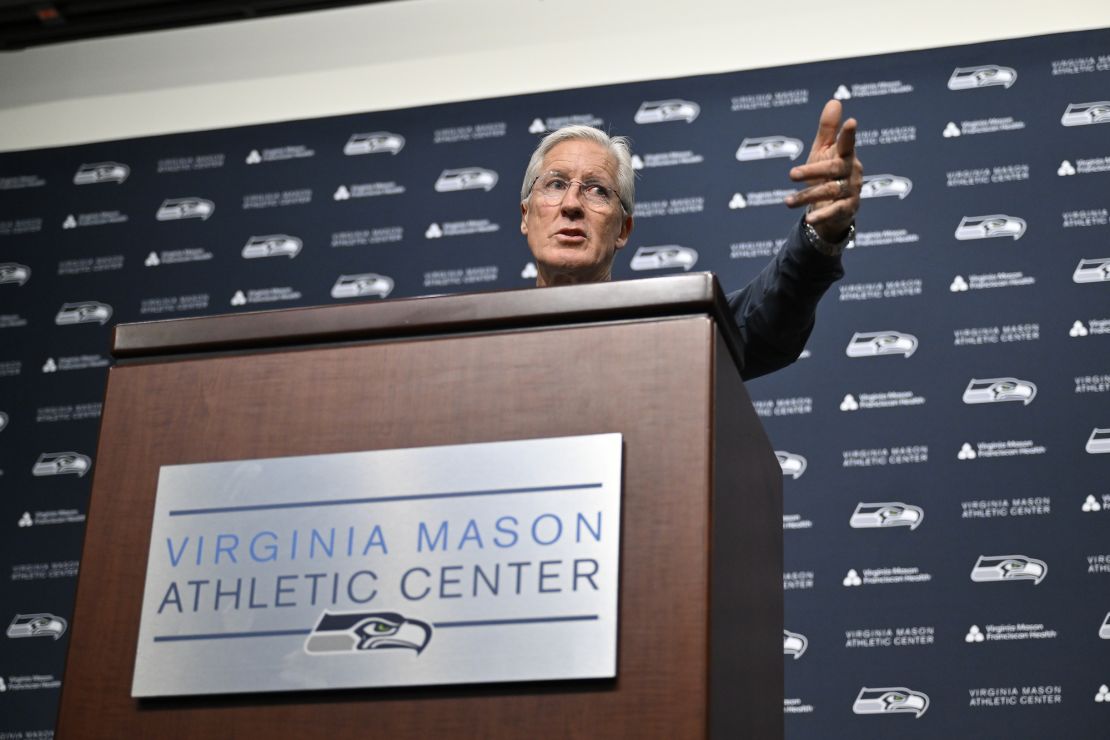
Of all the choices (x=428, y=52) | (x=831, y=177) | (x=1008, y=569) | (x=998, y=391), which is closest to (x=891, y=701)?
(x=1008, y=569)

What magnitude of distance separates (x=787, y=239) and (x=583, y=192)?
557 mm

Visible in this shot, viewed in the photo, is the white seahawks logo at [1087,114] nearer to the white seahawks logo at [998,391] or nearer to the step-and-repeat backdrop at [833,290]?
the step-and-repeat backdrop at [833,290]

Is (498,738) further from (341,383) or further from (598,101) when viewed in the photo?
(598,101)

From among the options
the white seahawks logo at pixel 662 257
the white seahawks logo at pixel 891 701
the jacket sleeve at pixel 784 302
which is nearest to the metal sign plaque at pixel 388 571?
the jacket sleeve at pixel 784 302

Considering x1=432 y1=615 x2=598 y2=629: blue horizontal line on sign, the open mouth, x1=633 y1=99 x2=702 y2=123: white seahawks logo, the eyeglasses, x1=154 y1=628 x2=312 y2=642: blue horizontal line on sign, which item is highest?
x1=633 y1=99 x2=702 y2=123: white seahawks logo

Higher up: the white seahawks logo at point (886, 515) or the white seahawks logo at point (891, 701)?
the white seahawks logo at point (886, 515)

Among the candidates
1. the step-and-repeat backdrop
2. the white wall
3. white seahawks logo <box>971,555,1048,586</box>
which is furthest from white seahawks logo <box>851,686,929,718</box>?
the white wall

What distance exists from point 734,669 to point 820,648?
2.76 metres

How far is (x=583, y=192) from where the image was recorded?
2.34 metres

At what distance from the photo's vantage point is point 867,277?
4234mm

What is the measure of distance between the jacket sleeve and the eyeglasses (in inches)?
13.6

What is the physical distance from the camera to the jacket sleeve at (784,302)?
184 centimetres

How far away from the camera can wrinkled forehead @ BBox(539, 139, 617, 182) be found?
2.37m

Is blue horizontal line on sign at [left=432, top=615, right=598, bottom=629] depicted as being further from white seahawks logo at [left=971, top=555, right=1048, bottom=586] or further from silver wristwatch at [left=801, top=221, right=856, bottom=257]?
white seahawks logo at [left=971, top=555, right=1048, bottom=586]
